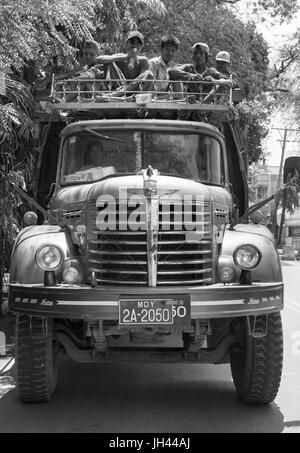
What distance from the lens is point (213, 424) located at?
5.03 meters

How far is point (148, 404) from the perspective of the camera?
18.5 feet

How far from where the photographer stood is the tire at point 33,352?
528cm

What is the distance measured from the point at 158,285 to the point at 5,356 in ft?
11.2

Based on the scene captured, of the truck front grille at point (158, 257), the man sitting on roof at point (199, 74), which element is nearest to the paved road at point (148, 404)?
the truck front grille at point (158, 257)

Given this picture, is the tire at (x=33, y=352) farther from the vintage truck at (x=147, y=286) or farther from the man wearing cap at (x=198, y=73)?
the man wearing cap at (x=198, y=73)

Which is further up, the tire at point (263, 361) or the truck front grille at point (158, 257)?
the truck front grille at point (158, 257)

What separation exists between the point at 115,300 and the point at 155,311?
323mm

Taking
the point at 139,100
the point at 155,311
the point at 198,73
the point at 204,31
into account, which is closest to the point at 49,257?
the point at 155,311

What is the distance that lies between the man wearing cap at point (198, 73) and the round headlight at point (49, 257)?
2.77 m

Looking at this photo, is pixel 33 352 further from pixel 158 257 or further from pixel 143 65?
pixel 143 65

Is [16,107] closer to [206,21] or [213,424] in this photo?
[213,424]

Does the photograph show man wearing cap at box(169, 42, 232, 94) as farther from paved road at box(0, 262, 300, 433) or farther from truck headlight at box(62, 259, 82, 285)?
paved road at box(0, 262, 300, 433)

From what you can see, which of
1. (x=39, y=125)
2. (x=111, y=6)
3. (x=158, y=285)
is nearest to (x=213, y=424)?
(x=158, y=285)

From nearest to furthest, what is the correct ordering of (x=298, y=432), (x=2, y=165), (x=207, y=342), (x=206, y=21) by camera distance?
(x=298, y=432), (x=207, y=342), (x=2, y=165), (x=206, y=21)
